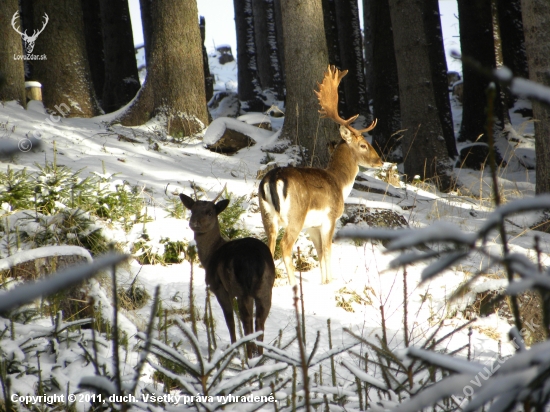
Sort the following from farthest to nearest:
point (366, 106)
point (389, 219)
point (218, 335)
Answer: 1. point (366, 106)
2. point (389, 219)
3. point (218, 335)

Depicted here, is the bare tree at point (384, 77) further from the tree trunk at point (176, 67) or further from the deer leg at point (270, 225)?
the deer leg at point (270, 225)

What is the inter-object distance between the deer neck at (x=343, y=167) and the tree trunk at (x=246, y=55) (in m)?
14.1

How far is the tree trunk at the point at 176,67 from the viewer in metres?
9.94

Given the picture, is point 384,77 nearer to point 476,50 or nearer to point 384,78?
point 384,78

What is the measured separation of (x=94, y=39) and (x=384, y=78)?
8293 mm

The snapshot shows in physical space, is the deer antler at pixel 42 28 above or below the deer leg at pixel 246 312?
above

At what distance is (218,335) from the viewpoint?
441 centimetres

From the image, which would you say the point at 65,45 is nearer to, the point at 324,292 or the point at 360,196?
the point at 360,196

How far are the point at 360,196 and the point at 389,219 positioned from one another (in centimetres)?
132

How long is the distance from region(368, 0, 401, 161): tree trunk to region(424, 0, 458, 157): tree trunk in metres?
0.89

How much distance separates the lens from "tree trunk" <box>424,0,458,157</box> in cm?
1331

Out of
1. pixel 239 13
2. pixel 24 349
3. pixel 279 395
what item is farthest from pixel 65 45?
pixel 239 13

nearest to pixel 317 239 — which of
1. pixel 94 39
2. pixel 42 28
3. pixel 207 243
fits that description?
pixel 207 243

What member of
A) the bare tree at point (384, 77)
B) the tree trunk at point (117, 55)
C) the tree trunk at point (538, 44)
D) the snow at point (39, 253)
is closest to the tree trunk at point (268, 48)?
the tree trunk at point (117, 55)
